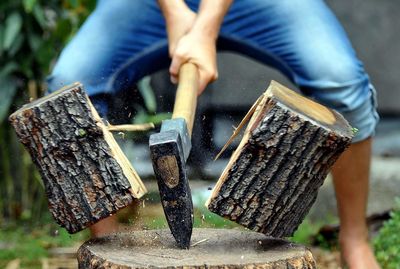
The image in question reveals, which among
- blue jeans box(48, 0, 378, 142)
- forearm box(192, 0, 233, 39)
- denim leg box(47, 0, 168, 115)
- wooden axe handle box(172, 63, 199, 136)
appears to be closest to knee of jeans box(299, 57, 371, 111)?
blue jeans box(48, 0, 378, 142)

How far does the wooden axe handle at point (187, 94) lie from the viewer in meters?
2.83

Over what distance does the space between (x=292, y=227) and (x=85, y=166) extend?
59 centimetres

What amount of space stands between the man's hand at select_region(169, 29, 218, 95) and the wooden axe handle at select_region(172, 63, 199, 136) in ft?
0.08

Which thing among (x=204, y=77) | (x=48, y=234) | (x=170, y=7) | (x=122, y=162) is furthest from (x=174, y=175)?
(x=48, y=234)

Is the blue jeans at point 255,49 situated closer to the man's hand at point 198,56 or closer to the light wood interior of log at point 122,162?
the man's hand at point 198,56

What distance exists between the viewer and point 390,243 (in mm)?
4090

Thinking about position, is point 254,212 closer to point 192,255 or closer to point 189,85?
point 192,255

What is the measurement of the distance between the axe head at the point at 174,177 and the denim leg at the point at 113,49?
0.79 m

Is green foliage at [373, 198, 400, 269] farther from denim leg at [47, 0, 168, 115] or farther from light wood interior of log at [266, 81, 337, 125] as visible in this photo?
light wood interior of log at [266, 81, 337, 125]

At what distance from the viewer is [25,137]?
8.44 feet

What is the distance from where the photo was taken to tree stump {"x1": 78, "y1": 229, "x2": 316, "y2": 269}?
7.96 feet

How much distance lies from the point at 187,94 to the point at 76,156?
485 millimetres

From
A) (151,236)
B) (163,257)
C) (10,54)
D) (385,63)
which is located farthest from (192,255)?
(385,63)

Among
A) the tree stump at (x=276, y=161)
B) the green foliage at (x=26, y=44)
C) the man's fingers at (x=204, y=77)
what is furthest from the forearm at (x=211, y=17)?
the green foliage at (x=26, y=44)
